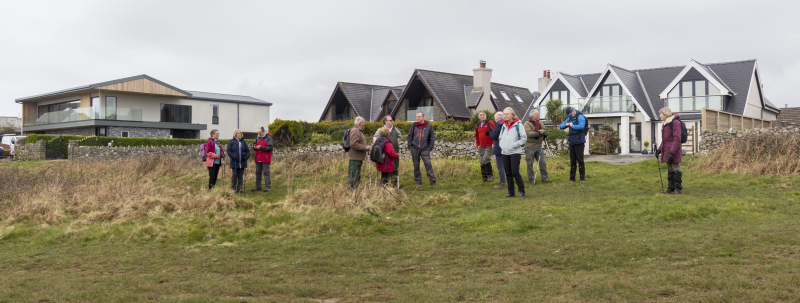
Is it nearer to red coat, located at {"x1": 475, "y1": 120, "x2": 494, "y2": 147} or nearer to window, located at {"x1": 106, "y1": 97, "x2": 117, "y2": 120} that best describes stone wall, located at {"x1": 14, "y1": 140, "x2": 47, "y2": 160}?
window, located at {"x1": 106, "y1": 97, "x2": 117, "y2": 120}

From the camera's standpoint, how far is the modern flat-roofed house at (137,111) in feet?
149

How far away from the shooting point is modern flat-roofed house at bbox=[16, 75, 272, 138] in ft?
149

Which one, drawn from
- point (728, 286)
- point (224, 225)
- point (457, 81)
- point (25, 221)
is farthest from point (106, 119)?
point (728, 286)

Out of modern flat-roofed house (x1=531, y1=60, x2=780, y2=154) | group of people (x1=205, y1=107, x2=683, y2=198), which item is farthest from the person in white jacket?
modern flat-roofed house (x1=531, y1=60, x2=780, y2=154)

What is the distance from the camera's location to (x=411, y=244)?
26.6ft

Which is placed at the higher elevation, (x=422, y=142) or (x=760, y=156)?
(x=422, y=142)

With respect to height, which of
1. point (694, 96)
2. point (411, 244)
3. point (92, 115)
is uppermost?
point (694, 96)

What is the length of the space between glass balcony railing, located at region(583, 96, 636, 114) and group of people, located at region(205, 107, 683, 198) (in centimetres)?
2630

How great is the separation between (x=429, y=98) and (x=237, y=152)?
1183 inches

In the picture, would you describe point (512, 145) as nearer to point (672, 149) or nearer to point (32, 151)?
point (672, 149)

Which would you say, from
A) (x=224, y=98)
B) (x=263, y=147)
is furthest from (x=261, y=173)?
(x=224, y=98)

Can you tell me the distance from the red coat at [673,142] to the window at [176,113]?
1732 inches

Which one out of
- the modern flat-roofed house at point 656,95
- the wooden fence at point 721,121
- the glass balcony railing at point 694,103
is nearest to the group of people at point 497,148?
the wooden fence at point 721,121

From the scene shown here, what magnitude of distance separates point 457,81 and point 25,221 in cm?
3635
